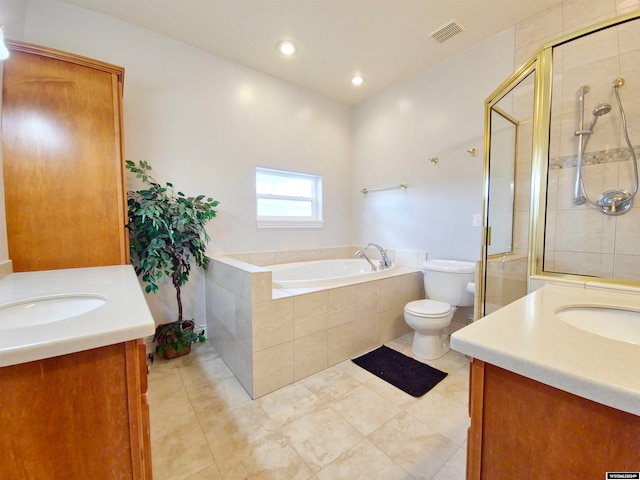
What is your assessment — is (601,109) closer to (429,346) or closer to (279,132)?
(429,346)

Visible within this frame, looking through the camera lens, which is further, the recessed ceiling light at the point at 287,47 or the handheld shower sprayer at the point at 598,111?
the recessed ceiling light at the point at 287,47

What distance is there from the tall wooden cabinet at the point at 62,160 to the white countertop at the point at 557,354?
198 cm

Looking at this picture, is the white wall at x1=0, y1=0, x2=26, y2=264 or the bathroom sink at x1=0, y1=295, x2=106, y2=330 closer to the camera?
the bathroom sink at x1=0, y1=295, x2=106, y2=330

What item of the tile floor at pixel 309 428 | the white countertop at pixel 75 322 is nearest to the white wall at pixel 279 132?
the tile floor at pixel 309 428

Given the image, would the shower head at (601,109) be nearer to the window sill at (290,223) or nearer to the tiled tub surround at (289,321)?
the tiled tub surround at (289,321)

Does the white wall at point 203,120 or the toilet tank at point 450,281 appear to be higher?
the white wall at point 203,120

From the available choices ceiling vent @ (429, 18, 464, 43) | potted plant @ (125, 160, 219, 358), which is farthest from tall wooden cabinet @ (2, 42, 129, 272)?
ceiling vent @ (429, 18, 464, 43)

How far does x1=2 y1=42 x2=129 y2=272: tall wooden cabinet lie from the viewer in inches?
55.6

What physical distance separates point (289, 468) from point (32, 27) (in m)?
3.14

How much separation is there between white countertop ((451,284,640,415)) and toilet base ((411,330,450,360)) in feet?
4.82

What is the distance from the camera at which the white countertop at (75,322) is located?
1.85 feet

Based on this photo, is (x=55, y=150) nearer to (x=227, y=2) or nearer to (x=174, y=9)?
(x=174, y=9)

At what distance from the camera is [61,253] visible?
151cm

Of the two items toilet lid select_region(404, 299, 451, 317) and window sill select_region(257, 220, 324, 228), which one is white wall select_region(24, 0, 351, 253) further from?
toilet lid select_region(404, 299, 451, 317)
